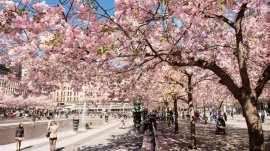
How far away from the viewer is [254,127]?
944 cm

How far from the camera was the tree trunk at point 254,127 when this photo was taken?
9418mm

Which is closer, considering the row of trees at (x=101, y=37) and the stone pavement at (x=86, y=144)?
the row of trees at (x=101, y=37)

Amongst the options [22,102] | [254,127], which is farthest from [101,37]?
[22,102]

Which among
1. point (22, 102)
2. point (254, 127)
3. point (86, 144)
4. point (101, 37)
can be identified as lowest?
point (86, 144)

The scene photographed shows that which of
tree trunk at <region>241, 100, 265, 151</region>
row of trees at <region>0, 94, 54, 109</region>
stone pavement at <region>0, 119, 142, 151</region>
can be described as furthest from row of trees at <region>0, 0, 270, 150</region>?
row of trees at <region>0, 94, 54, 109</region>

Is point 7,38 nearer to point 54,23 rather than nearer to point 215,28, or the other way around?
point 54,23

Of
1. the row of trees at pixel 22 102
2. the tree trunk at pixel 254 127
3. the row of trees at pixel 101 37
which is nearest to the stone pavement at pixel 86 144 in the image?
the row of trees at pixel 101 37

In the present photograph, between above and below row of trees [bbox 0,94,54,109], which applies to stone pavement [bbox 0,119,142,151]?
below

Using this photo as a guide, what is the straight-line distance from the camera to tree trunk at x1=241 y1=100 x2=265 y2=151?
942 centimetres

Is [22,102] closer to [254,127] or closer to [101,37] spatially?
[101,37]

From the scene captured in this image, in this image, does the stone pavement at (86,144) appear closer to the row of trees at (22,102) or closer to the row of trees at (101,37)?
the row of trees at (101,37)

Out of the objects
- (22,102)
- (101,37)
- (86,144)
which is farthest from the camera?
(22,102)

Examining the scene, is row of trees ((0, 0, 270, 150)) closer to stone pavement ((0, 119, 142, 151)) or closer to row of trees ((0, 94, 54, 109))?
stone pavement ((0, 119, 142, 151))

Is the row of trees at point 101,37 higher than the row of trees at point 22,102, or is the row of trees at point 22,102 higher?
the row of trees at point 22,102
